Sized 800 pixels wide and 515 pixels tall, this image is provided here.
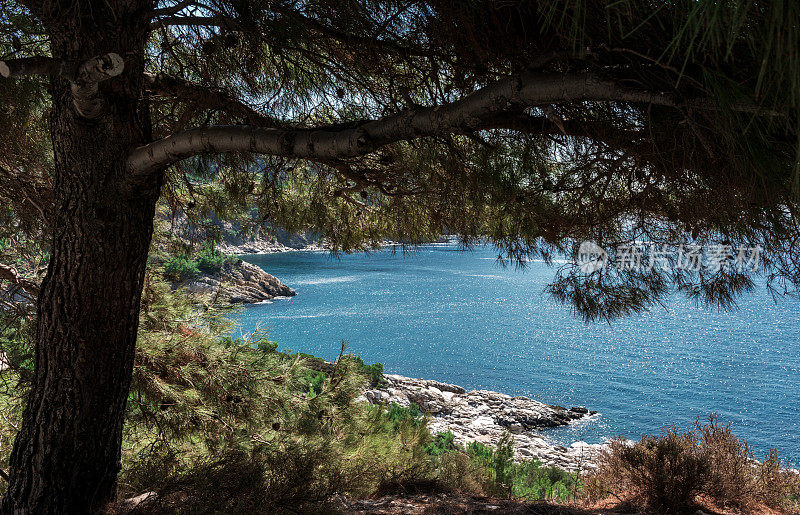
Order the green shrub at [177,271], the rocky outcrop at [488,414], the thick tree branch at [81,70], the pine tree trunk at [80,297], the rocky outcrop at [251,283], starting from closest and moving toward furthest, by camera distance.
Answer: the thick tree branch at [81,70] < the pine tree trunk at [80,297] < the green shrub at [177,271] < the rocky outcrop at [488,414] < the rocky outcrop at [251,283]

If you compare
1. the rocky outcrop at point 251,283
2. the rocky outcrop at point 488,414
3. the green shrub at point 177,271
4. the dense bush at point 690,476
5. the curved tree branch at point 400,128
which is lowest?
the rocky outcrop at point 488,414

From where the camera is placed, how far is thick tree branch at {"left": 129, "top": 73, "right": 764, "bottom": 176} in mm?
1180

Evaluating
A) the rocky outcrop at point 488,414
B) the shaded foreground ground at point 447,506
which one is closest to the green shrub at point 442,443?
the rocky outcrop at point 488,414

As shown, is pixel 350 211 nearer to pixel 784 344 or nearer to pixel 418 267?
pixel 784 344

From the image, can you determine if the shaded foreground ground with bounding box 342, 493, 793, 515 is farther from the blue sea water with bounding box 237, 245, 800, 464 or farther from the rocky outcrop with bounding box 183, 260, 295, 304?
the rocky outcrop with bounding box 183, 260, 295, 304

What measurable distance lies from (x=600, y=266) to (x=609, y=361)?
13.8 m

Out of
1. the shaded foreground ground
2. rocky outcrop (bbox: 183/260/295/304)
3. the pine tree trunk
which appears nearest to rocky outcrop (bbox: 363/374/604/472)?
the shaded foreground ground

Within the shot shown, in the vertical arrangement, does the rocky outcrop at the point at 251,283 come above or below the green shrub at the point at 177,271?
below

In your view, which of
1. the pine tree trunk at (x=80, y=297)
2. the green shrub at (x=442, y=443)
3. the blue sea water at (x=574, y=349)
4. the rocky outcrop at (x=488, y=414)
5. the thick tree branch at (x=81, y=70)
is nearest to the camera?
the thick tree branch at (x=81, y=70)

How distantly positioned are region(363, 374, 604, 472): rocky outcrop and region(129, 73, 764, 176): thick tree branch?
294 inches

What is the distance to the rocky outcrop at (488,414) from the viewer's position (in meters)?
8.60

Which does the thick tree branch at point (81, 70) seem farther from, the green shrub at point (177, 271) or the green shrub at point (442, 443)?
the green shrub at point (442, 443)

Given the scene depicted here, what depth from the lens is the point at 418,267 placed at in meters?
31.6

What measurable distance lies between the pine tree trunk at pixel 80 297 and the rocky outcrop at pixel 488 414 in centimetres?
717
